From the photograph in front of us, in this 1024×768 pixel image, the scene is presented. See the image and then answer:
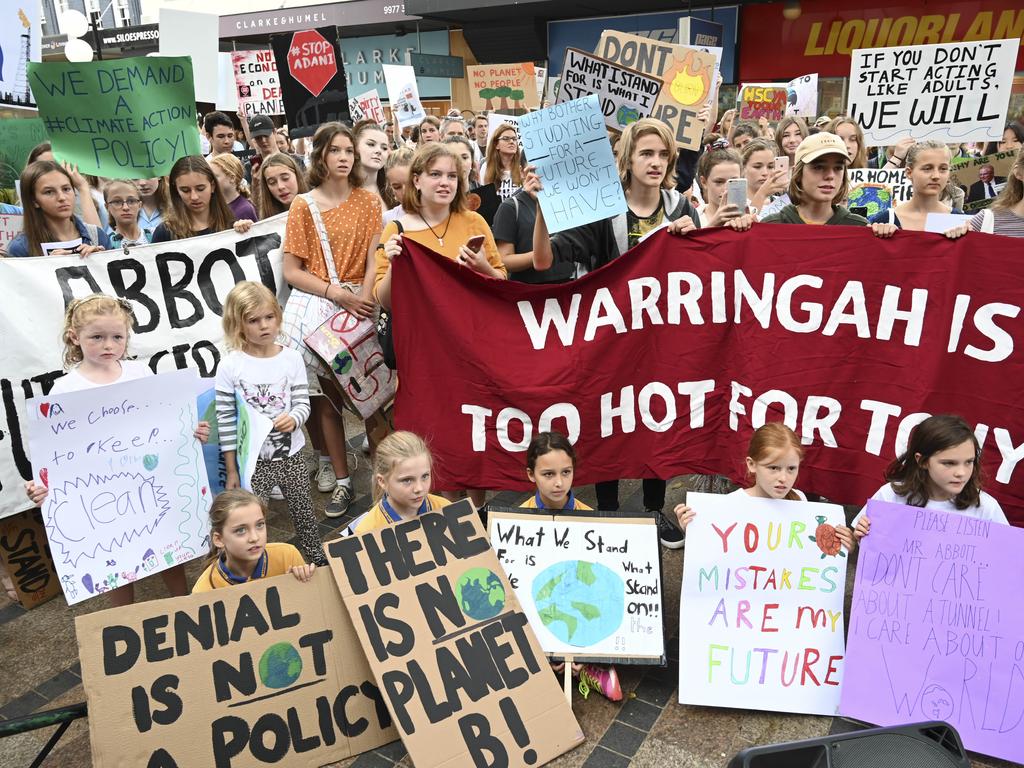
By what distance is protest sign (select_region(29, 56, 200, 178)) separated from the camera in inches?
158

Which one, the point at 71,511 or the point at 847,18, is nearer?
the point at 71,511

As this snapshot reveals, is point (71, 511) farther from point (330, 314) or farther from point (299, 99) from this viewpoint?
point (299, 99)

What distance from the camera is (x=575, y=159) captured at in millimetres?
3561

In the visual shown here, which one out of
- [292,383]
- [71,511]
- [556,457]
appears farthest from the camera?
[292,383]

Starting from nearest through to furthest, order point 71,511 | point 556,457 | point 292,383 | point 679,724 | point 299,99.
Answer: point 679,724, point 71,511, point 556,457, point 292,383, point 299,99

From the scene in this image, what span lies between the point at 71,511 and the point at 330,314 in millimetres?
1689

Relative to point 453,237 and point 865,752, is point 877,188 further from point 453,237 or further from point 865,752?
point 865,752

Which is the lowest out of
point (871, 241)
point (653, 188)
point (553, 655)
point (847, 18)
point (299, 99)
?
point (553, 655)

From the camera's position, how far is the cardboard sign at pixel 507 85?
10.9m

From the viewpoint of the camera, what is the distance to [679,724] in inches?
113

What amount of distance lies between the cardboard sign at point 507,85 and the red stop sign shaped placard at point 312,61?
459 cm

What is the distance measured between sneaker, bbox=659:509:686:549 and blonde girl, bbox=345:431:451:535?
4.59ft

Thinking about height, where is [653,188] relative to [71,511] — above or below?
above

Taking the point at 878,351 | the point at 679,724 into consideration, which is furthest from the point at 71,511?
the point at 878,351
